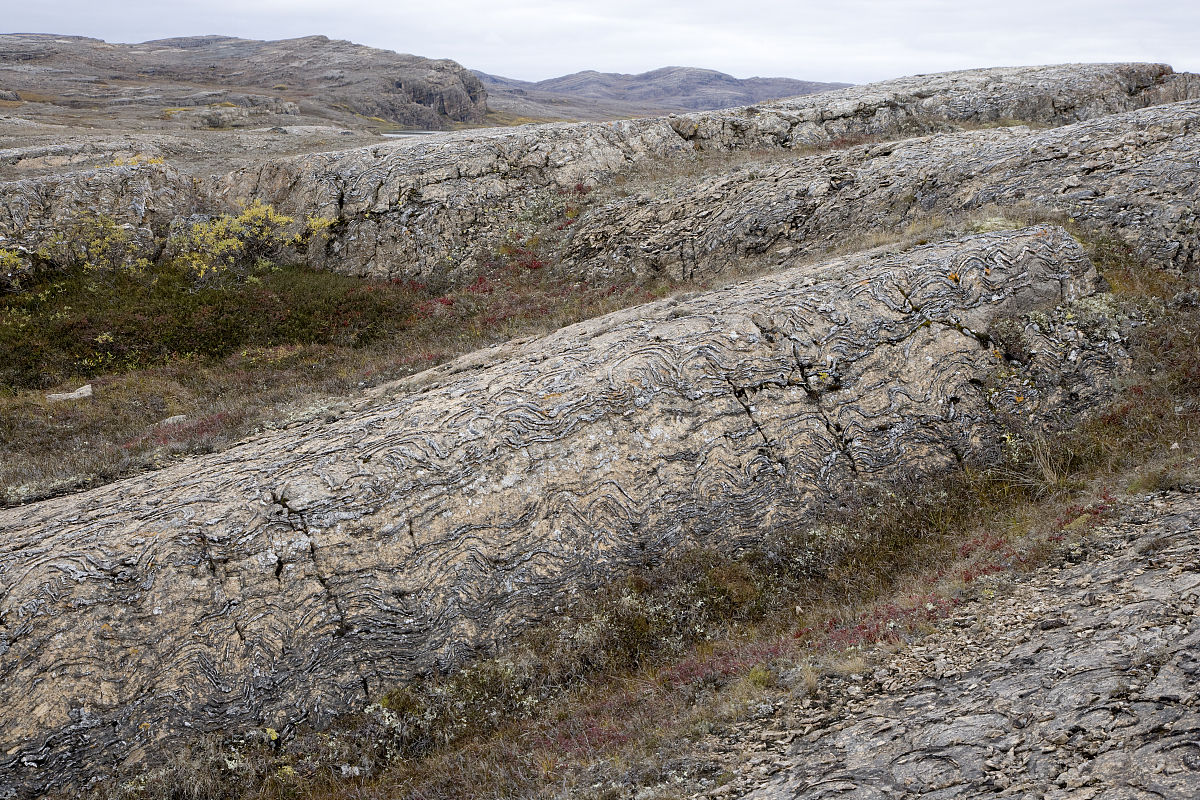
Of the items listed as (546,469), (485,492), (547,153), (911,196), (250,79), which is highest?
(250,79)

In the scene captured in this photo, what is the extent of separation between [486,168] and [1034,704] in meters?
29.7

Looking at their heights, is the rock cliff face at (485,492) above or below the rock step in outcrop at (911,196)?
below

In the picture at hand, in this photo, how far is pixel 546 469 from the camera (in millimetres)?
10852

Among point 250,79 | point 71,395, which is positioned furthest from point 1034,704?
point 250,79

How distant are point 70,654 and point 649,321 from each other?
11166 millimetres

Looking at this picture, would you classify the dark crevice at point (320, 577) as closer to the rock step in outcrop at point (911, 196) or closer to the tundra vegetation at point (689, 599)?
the tundra vegetation at point (689, 599)

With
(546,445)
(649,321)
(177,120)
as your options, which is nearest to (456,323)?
(649,321)

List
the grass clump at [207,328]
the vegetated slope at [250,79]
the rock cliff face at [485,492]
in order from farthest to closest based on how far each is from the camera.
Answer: the vegetated slope at [250,79] < the grass clump at [207,328] < the rock cliff face at [485,492]

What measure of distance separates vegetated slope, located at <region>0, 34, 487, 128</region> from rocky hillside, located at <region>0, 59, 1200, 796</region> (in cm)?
7840

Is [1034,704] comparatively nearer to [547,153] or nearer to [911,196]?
[911,196]

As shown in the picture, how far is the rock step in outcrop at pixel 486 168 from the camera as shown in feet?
87.6

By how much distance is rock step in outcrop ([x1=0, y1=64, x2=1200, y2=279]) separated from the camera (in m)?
26.7

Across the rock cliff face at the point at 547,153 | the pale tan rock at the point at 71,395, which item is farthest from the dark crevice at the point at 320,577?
the rock cliff face at the point at 547,153

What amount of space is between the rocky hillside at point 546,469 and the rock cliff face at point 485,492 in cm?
4
